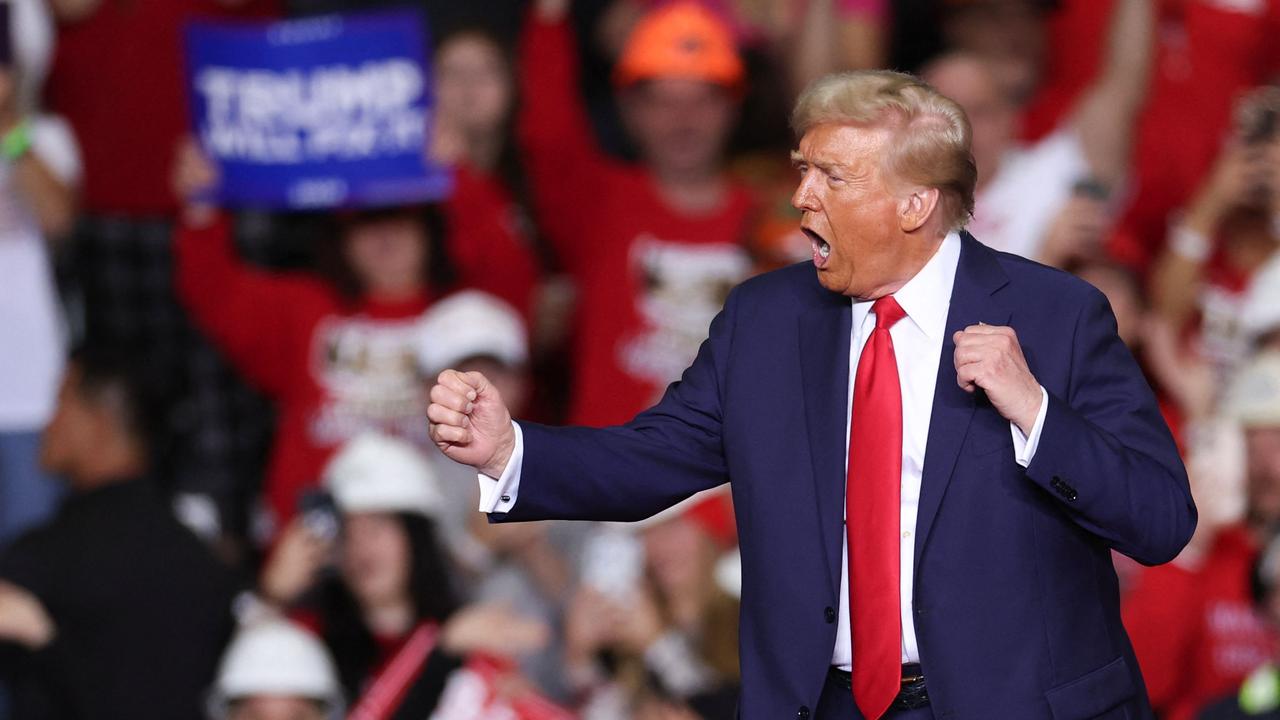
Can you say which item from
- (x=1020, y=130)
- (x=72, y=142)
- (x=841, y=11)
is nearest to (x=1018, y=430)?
(x=1020, y=130)

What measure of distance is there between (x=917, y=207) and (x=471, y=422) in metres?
0.74

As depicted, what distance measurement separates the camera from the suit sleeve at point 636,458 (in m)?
3.00

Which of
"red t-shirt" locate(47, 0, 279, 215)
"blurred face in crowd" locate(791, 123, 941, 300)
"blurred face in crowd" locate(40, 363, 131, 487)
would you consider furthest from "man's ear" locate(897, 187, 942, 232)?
"red t-shirt" locate(47, 0, 279, 215)

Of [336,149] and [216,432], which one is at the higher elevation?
[336,149]

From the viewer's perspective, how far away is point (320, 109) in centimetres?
618

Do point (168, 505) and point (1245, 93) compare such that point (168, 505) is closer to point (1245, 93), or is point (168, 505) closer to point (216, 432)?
point (216, 432)

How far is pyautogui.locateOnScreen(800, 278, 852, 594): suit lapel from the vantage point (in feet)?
9.65

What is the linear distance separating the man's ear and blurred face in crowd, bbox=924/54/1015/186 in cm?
292

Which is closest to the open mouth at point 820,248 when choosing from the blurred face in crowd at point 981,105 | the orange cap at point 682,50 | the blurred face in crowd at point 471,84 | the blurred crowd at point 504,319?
the blurred crowd at point 504,319

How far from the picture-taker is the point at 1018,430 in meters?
2.83

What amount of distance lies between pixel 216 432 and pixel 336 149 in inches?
47.0

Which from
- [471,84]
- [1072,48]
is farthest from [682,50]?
[1072,48]

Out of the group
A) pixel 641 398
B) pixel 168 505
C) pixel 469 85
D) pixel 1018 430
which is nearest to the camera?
pixel 1018 430

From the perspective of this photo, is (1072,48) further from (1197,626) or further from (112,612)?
(112,612)
